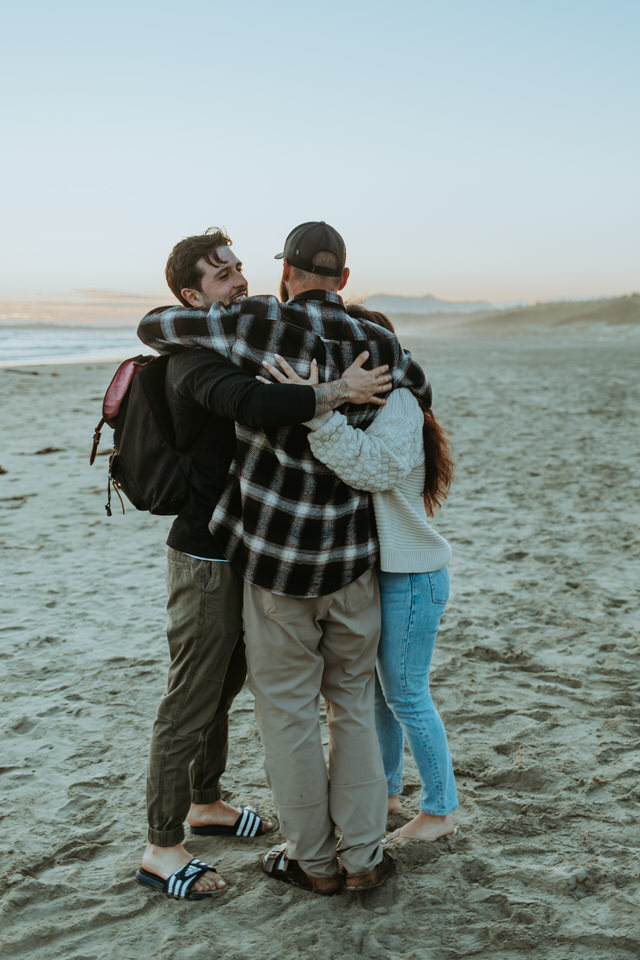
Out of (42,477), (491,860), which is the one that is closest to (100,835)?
(491,860)

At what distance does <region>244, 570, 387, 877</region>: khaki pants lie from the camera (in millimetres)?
2381

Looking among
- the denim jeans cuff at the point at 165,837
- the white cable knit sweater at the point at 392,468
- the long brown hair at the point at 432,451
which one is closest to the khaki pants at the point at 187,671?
the denim jeans cuff at the point at 165,837

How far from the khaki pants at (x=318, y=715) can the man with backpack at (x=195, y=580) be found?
4.5 inches

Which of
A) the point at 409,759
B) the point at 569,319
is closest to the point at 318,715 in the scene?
the point at 409,759

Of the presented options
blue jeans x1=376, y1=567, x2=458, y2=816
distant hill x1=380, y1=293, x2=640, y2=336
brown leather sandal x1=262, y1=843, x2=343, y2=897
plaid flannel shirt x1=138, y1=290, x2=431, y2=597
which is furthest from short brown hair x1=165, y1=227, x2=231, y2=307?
distant hill x1=380, y1=293, x2=640, y2=336

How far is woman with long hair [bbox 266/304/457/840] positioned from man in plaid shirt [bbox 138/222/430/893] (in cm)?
6

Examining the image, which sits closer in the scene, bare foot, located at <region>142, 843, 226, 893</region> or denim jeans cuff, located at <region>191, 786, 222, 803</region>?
bare foot, located at <region>142, 843, 226, 893</region>

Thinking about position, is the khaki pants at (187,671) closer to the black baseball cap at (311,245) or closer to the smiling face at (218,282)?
the smiling face at (218,282)

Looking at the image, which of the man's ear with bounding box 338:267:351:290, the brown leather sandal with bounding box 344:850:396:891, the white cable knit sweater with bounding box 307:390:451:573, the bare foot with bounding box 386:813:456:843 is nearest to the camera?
the white cable knit sweater with bounding box 307:390:451:573

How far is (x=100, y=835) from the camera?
2.87m

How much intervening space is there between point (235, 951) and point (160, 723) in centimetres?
65

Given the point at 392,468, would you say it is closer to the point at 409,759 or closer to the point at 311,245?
the point at 311,245

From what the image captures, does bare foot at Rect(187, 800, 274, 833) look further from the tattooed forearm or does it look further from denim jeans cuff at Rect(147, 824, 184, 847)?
the tattooed forearm

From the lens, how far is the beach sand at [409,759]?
2359 mm
